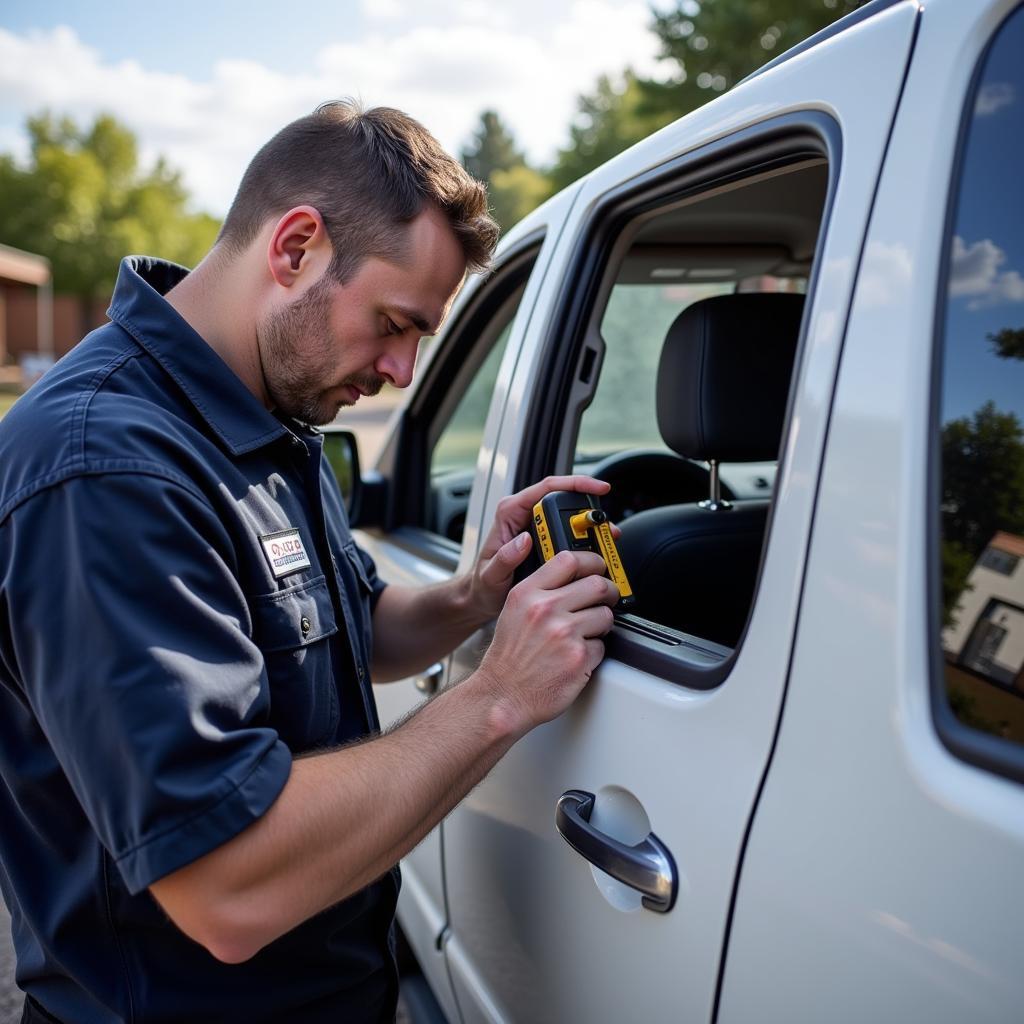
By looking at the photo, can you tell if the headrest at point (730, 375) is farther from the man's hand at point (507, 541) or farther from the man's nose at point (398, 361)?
the man's nose at point (398, 361)

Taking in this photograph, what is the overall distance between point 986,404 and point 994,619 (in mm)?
204

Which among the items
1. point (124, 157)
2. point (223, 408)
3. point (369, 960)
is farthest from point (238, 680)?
point (124, 157)

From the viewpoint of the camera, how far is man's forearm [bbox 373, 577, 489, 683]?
5.96 feet

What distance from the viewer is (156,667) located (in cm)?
97

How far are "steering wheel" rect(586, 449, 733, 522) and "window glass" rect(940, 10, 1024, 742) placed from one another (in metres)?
1.70

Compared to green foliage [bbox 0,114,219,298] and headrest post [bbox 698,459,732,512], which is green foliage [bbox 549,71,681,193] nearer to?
headrest post [bbox 698,459,732,512]

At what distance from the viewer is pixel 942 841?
0.79m

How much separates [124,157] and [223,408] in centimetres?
5520

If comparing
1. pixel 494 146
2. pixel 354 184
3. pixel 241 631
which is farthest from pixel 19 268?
pixel 494 146

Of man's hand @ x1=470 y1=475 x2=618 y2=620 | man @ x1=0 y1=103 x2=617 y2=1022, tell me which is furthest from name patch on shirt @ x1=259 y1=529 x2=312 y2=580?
man's hand @ x1=470 y1=475 x2=618 y2=620

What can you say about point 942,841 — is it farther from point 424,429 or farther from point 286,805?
point 424,429

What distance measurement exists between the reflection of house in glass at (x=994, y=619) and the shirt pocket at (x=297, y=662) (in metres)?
0.84

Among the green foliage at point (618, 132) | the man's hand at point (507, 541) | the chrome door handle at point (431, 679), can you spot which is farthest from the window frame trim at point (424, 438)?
the green foliage at point (618, 132)

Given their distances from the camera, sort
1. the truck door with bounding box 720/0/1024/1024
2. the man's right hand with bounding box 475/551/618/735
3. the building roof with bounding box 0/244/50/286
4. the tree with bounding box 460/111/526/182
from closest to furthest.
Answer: the truck door with bounding box 720/0/1024/1024
the man's right hand with bounding box 475/551/618/735
the building roof with bounding box 0/244/50/286
the tree with bounding box 460/111/526/182
